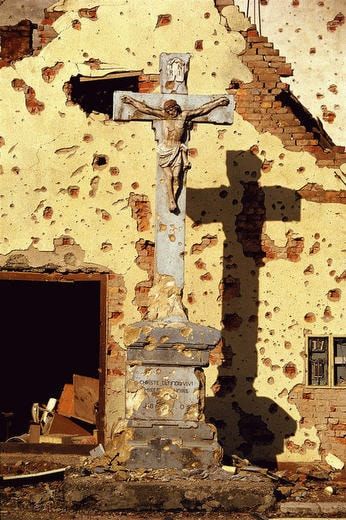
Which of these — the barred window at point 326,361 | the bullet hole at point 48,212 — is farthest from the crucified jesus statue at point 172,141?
the barred window at point 326,361

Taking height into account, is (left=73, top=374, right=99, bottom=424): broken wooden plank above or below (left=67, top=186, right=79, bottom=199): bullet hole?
below

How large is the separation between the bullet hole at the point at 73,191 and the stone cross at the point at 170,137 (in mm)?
1595

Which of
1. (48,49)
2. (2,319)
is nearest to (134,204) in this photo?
(48,49)

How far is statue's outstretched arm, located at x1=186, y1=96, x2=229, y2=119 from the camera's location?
363 inches

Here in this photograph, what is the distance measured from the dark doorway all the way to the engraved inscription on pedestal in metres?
5.32

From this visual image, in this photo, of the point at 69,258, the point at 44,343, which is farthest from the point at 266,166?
the point at 44,343

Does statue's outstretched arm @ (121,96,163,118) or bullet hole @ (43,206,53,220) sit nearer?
statue's outstretched arm @ (121,96,163,118)

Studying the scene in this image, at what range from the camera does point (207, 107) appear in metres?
9.24

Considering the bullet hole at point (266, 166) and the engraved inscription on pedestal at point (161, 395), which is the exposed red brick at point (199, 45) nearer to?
the bullet hole at point (266, 166)

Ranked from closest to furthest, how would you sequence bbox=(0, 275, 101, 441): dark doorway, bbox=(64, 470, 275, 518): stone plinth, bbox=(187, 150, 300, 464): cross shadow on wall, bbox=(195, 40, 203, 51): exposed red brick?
1. bbox=(64, 470, 275, 518): stone plinth
2. bbox=(187, 150, 300, 464): cross shadow on wall
3. bbox=(195, 40, 203, 51): exposed red brick
4. bbox=(0, 275, 101, 441): dark doorway

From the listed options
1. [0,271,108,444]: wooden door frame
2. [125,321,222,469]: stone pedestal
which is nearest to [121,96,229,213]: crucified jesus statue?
[125,321,222,469]: stone pedestal

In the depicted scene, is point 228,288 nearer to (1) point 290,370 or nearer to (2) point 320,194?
(1) point 290,370

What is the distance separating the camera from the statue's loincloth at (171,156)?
9.12 metres

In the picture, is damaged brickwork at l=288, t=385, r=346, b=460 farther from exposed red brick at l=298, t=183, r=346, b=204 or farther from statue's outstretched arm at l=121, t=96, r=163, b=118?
statue's outstretched arm at l=121, t=96, r=163, b=118
